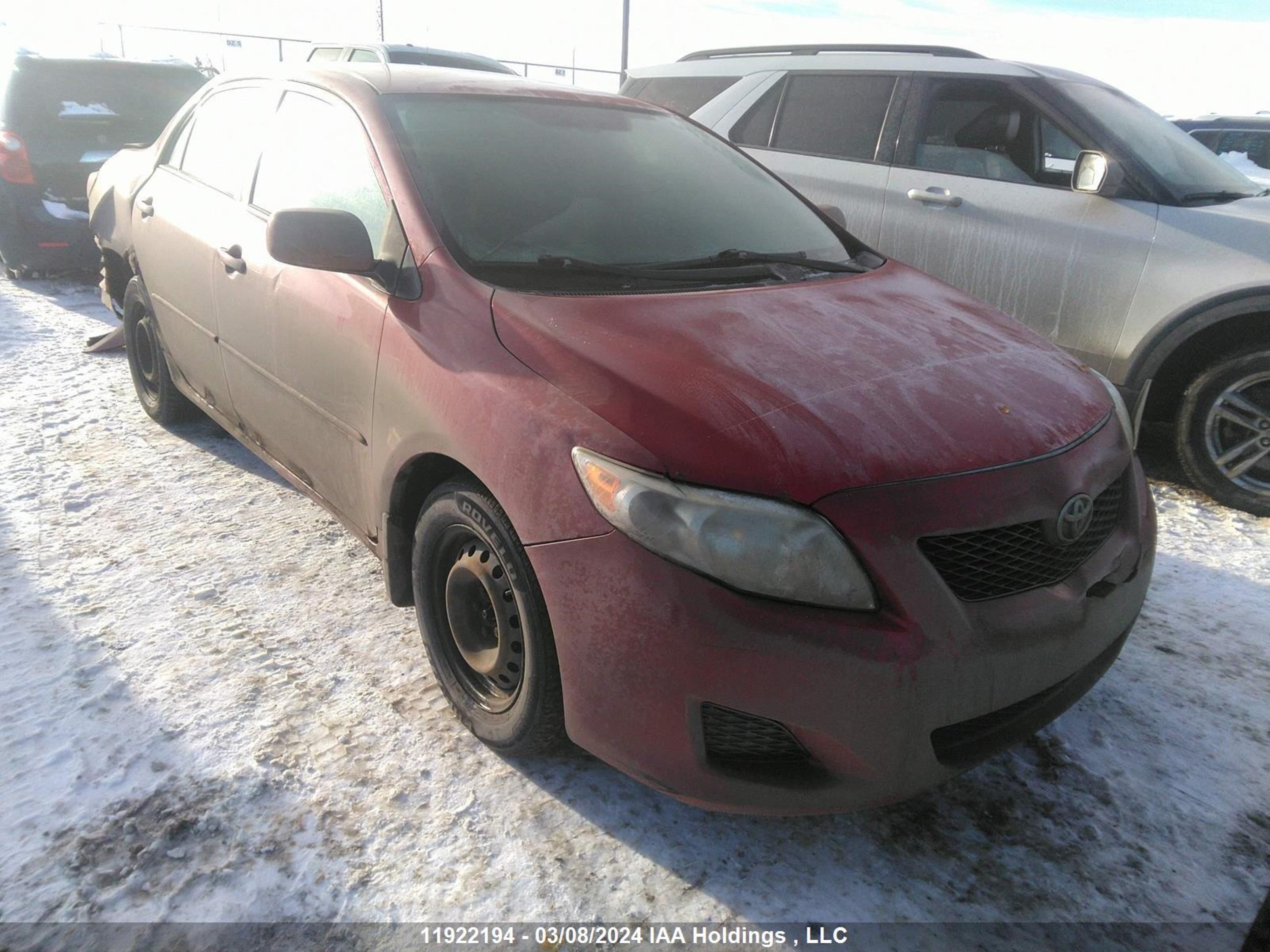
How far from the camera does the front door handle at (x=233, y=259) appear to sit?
3051mm

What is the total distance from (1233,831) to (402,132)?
2.84m

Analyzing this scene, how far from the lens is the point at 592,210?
263cm

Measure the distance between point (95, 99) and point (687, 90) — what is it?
458cm

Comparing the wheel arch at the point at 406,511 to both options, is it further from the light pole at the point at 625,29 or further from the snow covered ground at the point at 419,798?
the light pole at the point at 625,29

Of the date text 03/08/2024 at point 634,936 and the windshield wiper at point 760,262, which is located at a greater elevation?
the windshield wiper at point 760,262

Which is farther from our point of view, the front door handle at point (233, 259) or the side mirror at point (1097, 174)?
the side mirror at point (1097, 174)

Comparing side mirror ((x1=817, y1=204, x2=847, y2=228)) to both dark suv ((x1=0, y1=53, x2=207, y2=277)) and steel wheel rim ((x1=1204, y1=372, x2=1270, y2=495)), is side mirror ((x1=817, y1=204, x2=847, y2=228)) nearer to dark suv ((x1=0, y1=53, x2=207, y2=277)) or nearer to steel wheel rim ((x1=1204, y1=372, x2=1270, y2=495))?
steel wheel rim ((x1=1204, y1=372, x2=1270, y2=495))

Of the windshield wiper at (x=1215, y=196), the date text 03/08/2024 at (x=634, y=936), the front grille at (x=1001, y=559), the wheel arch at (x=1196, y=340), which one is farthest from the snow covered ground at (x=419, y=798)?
the windshield wiper at (x=1215, y=196)

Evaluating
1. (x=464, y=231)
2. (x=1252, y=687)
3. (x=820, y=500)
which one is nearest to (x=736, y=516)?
(x=820, y=500)

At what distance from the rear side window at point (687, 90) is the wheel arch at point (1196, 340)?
10.3 feet

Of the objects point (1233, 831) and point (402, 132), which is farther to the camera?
point (402, 132)

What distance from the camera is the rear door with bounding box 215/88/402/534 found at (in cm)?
250

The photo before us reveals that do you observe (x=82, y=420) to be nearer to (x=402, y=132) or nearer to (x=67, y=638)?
(x=67, y=638)

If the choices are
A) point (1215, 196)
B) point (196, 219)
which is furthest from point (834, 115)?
point (196, 219)
